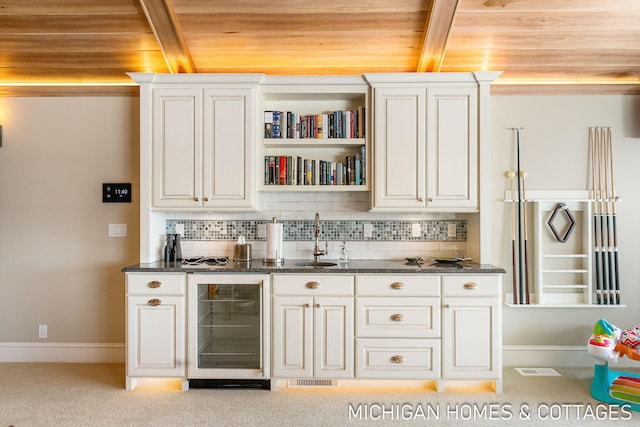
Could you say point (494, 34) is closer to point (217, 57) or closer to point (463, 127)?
point (463, 127)

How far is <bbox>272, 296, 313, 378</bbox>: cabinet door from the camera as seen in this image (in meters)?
3.21

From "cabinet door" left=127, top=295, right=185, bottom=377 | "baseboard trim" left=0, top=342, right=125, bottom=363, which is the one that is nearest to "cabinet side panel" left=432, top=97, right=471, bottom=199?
"cabinet door" left=127, top=295, right=185, bottom=377

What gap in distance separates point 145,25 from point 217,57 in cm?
57

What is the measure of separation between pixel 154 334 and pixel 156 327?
5cm

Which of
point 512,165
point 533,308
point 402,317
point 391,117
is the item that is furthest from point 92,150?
point 533,308

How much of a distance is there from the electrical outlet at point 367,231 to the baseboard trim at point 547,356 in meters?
1.48

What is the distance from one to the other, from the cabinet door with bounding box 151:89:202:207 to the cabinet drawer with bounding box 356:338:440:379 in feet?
5.50

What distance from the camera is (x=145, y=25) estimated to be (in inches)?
130

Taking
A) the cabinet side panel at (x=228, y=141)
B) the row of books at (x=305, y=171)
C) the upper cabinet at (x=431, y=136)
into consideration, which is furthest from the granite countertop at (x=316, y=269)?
the row of books at (x=305, y=171)

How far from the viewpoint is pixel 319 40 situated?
11.4ft

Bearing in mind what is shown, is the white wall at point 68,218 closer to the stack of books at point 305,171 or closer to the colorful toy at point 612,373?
the stack of books at point 305,171

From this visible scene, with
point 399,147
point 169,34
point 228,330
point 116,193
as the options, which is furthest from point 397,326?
point 169,34

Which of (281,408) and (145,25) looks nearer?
(281,408)

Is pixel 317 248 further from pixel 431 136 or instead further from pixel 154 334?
pixel 154 334
